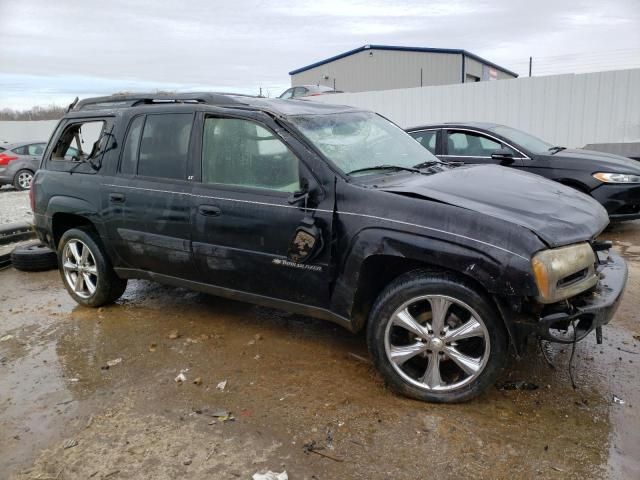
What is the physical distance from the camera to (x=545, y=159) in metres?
7.25

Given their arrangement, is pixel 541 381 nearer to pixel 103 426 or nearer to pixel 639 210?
pixel 103 426

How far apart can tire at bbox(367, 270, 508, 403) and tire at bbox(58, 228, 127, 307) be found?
282 cm

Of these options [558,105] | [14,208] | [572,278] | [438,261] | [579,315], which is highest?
[558,105]

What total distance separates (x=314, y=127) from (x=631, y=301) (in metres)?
3.27

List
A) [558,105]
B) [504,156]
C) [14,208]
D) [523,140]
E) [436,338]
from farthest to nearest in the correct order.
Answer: [558,105] < [14,208] < [523,140] < [504,156] < [436,338]

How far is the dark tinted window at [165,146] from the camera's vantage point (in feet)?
13.9

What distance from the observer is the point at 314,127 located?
12.9ft

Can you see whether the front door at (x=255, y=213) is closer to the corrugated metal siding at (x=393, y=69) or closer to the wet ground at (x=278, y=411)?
the wet ground at (x=278, y=411)

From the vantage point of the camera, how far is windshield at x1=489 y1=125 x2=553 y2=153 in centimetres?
757

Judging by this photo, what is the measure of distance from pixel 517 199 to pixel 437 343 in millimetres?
1031

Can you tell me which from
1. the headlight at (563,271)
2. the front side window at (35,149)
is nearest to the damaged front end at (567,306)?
the headlight at (563,271)

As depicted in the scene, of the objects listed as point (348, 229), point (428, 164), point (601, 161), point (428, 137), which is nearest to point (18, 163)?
point (428, 137)

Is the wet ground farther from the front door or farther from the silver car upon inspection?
the silver car

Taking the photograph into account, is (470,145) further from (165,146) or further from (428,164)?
(165,146)
